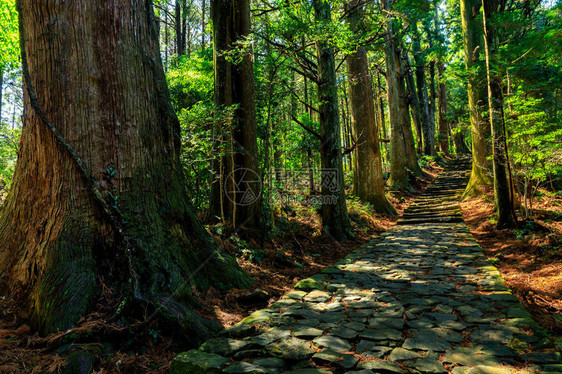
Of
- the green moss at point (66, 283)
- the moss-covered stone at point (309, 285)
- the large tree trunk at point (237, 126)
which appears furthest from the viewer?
the large tree trunk at point (237, 126)

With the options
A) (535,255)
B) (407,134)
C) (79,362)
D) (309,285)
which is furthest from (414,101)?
(79,362)

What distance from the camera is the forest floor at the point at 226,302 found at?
229 centimetres

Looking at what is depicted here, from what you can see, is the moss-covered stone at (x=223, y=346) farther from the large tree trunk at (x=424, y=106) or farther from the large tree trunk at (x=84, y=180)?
the large tree trunk at (x=424, y=106)

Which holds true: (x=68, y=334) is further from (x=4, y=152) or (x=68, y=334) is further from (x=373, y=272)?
(x=4, y=152)

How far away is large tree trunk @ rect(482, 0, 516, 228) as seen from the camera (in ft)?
23.6

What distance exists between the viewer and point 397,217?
37.5ft

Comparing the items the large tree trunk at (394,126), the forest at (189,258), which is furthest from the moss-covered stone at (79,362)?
the large tree trunk at (394,126)

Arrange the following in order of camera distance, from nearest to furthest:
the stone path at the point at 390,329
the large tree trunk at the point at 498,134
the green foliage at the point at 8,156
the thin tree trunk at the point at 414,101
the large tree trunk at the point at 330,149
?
the stone path at the point at 390,329 < the green foliage at the point at 8,156 < the large tree trunk at the point at 498,134 < the large tree trunk at the point at 330,149 < the thin tree trunk at the point at 414,101

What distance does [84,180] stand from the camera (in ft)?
9.59

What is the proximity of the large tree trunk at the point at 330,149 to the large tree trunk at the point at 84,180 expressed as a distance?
4.80 metres

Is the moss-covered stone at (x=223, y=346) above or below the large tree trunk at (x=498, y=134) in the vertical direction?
below

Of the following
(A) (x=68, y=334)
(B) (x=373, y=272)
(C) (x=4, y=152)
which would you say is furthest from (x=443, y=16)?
(A) (x=68, y=334)

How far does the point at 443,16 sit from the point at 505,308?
2888 cm

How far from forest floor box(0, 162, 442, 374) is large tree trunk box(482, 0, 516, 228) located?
3069mm
